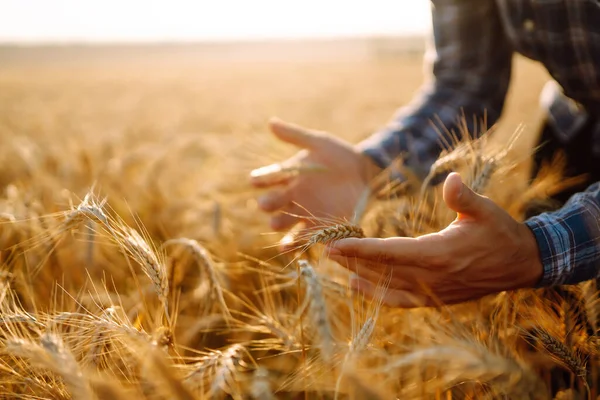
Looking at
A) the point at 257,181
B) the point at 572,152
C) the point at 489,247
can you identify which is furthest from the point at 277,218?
the point at 572,152

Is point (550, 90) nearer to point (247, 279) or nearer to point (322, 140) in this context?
point (322, 140)

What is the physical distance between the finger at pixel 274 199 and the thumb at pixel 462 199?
2.19ft

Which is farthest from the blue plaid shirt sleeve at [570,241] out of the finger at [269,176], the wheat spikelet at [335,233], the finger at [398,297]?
the finger at [269,176]

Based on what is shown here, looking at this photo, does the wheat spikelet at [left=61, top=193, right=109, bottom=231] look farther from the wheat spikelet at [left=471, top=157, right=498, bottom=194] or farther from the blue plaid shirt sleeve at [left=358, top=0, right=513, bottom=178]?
the blue plaid shirt sleeve at [left=358, top=0, right=513, bottom=178]

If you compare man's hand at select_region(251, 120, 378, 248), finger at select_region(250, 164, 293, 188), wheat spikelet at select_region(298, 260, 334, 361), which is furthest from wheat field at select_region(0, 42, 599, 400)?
finger at select_region(250, 164, 293, 188)

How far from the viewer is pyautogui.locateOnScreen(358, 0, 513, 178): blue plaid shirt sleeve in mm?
1587

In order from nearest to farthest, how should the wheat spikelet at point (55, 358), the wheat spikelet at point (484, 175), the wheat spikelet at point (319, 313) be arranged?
1. the wheat spikelet at point (55, 358)
2. the wheat spikelet at point (319, 313)
3. the wheat spikelet at point (484, 175)

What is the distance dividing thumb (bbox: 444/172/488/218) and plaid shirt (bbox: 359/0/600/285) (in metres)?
0.30

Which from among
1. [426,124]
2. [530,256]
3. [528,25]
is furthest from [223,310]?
[528,25]

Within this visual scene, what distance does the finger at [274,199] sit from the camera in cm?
141

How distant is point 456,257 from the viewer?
2.79 ft

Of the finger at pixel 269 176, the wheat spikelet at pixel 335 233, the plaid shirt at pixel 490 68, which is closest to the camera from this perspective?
the wheat spikelet at pixel 335 233

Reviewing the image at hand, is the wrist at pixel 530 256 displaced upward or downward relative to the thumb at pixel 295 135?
downward

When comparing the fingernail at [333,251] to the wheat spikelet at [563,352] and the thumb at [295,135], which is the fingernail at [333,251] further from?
the thumb at [295,135]
